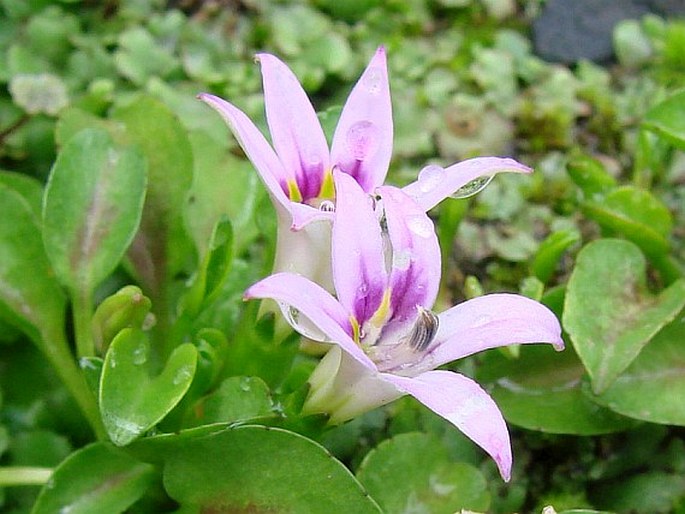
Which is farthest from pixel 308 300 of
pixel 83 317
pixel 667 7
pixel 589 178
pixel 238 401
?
pixel 667 7

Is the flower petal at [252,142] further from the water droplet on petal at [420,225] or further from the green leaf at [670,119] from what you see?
the green leaf at [670,119]

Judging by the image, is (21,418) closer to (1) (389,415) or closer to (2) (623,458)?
(1) (389,415)

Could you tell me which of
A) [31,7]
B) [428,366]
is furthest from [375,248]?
[31,7]

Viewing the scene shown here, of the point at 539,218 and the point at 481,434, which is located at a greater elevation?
the point at 481,434

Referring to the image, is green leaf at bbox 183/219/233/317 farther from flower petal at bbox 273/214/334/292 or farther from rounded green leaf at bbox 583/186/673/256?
rounded green leaf at bbox 583/186/673/256

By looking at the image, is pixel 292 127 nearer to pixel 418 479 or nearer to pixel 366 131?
pixel 366 131

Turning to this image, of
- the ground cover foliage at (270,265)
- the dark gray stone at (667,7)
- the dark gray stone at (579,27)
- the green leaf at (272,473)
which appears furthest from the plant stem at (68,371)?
the dark gray stone at (667,7)
